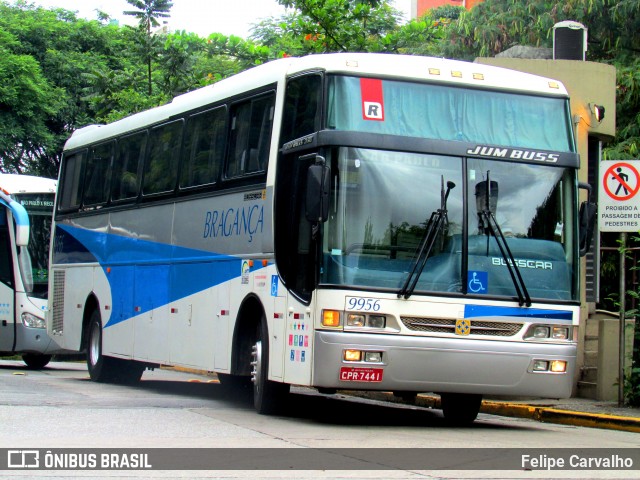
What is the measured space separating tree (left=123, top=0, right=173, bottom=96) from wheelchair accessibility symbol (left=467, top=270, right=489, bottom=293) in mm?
19817

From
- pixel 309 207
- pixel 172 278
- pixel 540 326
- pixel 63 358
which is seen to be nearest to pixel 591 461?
pixel 540 326

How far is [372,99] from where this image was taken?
37.6 ft

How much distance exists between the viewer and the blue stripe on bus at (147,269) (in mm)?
14031

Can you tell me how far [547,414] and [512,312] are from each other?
3.07m

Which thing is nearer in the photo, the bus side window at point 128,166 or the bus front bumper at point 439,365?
the bus front bumper at point 439,365

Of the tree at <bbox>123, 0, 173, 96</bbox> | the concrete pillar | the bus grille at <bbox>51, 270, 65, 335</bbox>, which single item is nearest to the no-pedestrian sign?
the concrete pillar

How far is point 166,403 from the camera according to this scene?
13789 millimetres

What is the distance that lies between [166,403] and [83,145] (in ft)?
24.0

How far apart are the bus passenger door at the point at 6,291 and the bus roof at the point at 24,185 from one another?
4.23ft

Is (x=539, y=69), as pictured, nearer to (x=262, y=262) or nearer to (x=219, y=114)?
(x=219, y=114)

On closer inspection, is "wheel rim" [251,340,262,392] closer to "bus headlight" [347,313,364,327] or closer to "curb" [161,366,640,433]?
"bus headlight" [347,313,364,327]

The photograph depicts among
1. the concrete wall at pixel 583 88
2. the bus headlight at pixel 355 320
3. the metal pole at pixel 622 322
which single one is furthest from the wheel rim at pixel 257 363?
the concrete wall at pixel 583 88

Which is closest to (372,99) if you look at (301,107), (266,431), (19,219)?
(301,107)

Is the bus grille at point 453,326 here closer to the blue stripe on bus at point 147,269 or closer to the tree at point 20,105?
the blue stripe on bus at point 147,269
